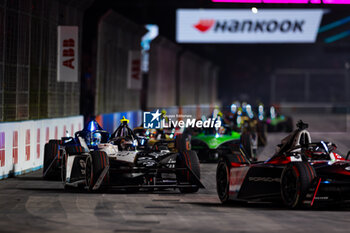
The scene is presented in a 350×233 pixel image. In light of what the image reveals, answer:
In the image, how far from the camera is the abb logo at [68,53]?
80.8ft

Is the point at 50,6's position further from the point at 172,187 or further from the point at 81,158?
the point at 172,187

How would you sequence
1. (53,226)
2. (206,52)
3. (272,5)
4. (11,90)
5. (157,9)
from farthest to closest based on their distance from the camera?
(206,52), (157,9), (272,5), (11,90), (53,226)

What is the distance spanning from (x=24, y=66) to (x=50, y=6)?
335 centimetres

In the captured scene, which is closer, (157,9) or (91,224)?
(91,224)

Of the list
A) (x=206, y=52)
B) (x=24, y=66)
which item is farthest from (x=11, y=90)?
(x=206, y=52)

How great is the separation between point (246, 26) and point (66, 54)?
43319mm

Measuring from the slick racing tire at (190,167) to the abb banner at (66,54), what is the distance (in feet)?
30.2

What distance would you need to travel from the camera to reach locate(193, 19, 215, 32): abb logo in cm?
6754

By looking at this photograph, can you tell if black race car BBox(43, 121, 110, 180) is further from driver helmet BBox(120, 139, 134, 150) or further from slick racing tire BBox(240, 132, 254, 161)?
slick racing tire BBox(240, 132, 254, 161)

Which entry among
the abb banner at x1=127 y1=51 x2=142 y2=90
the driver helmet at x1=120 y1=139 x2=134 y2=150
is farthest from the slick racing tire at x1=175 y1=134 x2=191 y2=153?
the abb banner at x1=127 y1=51 x2=142 y2=90

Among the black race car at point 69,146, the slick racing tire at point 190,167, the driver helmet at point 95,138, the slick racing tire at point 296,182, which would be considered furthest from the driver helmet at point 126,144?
the slick racing tire at point 296,182

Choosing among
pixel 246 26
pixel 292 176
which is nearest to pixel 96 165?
pixel 292 176

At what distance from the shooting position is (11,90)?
2025 cm

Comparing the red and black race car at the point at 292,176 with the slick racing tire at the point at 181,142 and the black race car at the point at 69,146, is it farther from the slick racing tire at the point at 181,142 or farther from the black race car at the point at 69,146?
the slick racing tire at the point at 181,142
